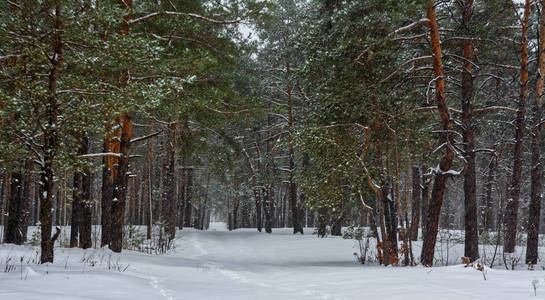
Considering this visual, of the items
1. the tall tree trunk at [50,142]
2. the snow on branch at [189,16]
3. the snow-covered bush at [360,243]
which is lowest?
the snow-covered bush at [360,243]

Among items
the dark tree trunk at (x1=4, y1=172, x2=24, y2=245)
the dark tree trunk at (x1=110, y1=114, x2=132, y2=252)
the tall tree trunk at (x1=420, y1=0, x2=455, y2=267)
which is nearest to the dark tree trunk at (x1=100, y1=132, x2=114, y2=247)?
the dark tree trunk at (x1=110, y1=114, x2=132, y2=252)

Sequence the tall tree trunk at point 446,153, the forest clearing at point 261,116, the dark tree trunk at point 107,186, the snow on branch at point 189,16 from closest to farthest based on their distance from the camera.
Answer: the forest clearing at point 261,116 < the tall tree trunk at point 446,153 < the snow on branch at point 189,16 < the dark tree trunk at point 107,186

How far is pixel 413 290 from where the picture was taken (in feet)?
16.2

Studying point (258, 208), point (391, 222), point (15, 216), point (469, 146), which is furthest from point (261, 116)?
point (258, 208)

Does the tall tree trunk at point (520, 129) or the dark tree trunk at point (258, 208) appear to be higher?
the tall tree trunk at point (520, 129)

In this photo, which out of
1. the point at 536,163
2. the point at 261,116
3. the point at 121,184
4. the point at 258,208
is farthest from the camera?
the point at 258,208

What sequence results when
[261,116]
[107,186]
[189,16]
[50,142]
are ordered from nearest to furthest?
[50,142] < [189,16] < [107,186] < [261,116]

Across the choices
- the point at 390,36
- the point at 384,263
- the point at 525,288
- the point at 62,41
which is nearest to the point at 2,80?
the point at 62,41

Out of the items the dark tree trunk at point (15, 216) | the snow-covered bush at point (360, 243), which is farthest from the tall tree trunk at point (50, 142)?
the snow-covered bush at point (360, 243)

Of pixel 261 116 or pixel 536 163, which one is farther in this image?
pixel 261 116

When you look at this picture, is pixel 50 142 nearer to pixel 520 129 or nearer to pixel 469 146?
pixel 469 146

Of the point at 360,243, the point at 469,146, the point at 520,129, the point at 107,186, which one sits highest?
the point at 520,129

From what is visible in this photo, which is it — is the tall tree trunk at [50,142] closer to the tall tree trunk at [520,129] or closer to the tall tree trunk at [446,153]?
the tall tree trunk at [446,153]

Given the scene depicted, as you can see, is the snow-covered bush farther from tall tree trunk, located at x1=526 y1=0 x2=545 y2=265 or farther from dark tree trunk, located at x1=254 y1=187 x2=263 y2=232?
dark tree trunk, located at x1=254 y1=187 x2=263 y2=232
